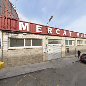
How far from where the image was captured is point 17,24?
17453mm

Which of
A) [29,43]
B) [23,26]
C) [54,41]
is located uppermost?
[23,26]

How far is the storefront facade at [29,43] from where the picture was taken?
16.5 m

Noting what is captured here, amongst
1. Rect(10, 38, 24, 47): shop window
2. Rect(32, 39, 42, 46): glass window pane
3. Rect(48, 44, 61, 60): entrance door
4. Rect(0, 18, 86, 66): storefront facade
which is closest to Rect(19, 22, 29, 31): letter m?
Rect(0, 18, 86, 66): storefront facade

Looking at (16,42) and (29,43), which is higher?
(16,42)

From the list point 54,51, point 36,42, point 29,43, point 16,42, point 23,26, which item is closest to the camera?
point 16,42

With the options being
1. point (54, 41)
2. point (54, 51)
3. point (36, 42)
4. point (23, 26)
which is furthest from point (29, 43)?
point (54, 41)

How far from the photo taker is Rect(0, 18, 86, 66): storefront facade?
649 inches

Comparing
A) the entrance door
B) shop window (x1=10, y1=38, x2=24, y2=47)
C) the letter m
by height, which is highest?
the letter m

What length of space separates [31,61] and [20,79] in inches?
284

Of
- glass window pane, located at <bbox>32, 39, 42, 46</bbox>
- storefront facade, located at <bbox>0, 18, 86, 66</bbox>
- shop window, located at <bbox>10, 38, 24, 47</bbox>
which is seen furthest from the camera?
glass window pane, located at <bbox>32, 39, 42, 46</bbox>

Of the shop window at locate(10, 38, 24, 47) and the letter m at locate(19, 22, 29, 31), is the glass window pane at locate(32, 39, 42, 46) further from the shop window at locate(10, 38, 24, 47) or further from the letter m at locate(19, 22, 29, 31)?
the letter m at locate(19, 22, 29, 31)

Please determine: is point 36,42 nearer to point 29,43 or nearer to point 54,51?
point 29,43

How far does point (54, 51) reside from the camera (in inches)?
936

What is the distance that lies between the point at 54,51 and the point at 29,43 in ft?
18.7
